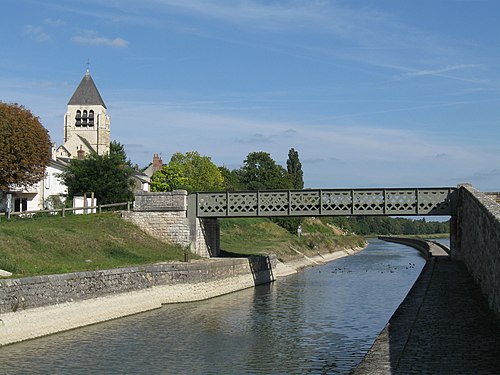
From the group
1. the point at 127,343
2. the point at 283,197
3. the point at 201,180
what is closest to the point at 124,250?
the point at 283,197

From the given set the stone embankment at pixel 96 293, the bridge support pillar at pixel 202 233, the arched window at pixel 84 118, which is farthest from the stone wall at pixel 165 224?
the arched window at pixel 84 118

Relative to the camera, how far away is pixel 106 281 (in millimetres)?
27172

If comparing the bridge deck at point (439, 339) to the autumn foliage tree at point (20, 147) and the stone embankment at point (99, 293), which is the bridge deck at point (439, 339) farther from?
the autumn foliage tree at point (20, 147)

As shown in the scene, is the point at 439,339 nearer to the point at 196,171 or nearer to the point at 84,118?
the point at 196,171

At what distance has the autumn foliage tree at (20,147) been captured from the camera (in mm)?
52875

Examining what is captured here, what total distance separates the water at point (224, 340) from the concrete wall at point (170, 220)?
34.3 feet

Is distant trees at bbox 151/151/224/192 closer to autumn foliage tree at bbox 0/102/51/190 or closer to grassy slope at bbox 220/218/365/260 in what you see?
grassy slope at bbox 220/218/365/260

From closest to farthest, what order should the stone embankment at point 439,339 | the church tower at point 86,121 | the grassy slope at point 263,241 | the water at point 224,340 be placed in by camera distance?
the stone embankment at point 439,339, the water at point 224,340, the grassy slope at point 263,241, the church tower at point 86,121

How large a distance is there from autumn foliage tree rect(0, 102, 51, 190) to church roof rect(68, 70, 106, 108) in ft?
191

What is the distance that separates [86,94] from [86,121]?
5.06 meters

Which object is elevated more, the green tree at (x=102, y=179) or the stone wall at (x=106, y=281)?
the green tree at (x=102, y=179)

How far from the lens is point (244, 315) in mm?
29188

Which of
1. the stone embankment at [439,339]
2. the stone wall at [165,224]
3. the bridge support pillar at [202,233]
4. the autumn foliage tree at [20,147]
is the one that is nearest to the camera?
the stone embankment at [439,339]

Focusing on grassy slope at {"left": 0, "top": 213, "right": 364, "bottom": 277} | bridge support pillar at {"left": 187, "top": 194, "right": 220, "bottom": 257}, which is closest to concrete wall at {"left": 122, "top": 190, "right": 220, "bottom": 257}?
bridge support pillar at {"left": 187, "top": 194, "right": 220, "bottom": 257}
